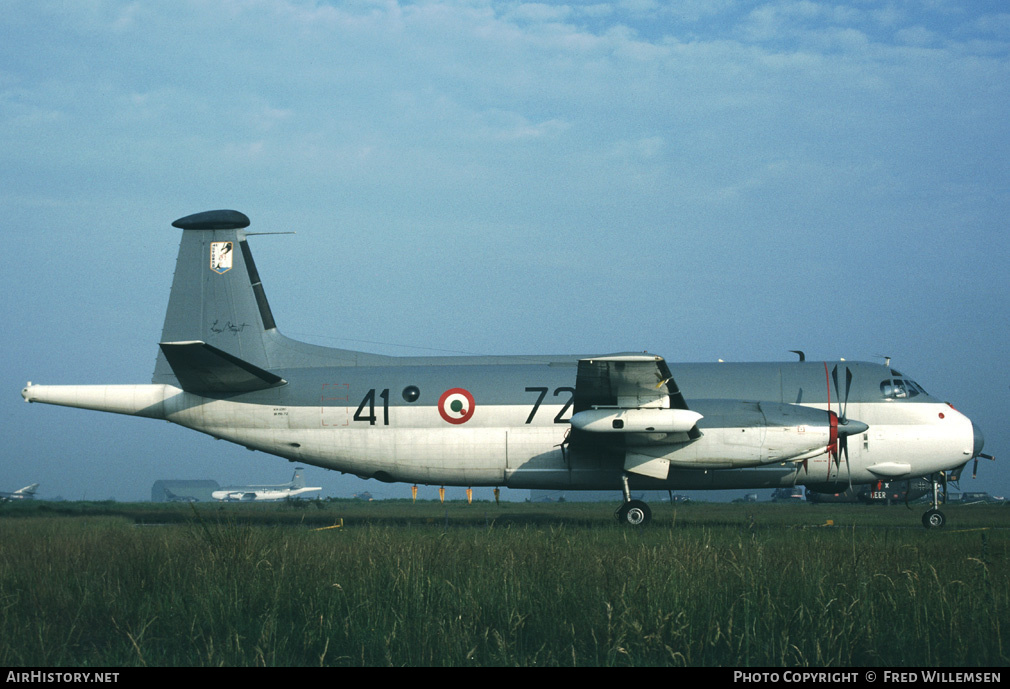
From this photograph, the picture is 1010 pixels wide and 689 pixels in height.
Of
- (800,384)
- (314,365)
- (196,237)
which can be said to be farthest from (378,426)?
(800,384)

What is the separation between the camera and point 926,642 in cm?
600

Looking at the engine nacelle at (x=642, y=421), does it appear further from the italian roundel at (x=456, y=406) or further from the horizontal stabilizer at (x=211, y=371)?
the horizontal stabilizer at (x=211, y=371)

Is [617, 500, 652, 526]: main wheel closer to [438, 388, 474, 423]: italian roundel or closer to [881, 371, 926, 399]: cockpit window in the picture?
[438, 388, 474, 423]: italian roundel

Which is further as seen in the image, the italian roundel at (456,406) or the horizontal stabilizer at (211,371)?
the italian roundel at (456,406)

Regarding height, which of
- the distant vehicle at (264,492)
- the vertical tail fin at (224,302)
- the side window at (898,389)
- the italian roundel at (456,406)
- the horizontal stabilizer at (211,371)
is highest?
the vertical tail fin at (224,302)

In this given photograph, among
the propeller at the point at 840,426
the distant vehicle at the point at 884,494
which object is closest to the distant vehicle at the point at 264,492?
the distant vehicle at the point at 884,494

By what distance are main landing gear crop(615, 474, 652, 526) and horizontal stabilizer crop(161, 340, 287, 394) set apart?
9130 mm

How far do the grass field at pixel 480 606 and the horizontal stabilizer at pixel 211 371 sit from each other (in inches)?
286

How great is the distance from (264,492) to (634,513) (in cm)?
9018

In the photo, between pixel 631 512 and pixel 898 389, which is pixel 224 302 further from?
pixel 898 389

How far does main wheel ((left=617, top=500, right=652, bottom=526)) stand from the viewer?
18.3 meters

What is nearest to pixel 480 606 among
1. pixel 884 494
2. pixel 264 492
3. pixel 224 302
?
pixel 224 302

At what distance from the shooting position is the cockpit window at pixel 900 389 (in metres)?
19.3
